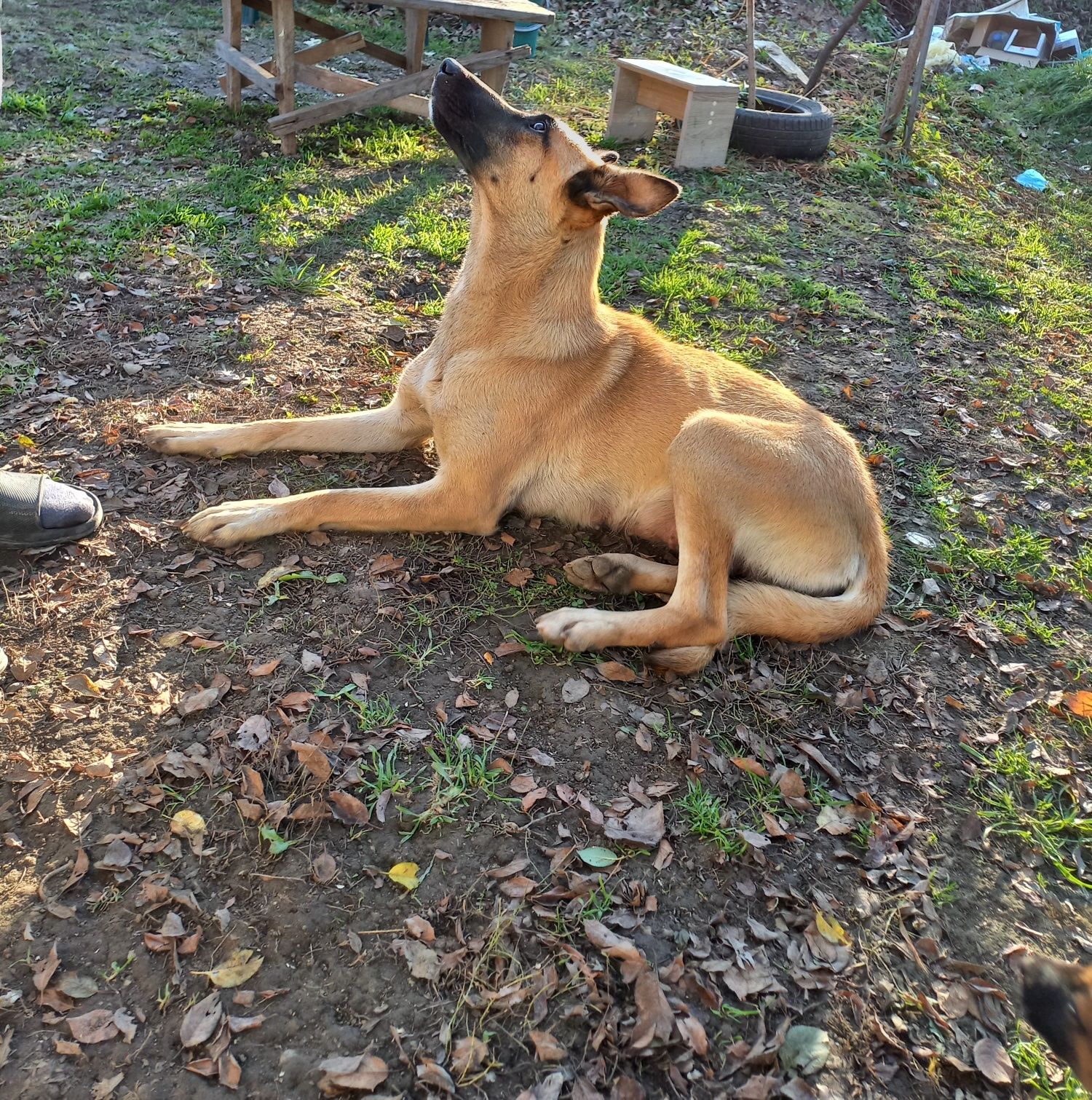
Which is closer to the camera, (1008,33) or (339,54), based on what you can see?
(339,54)

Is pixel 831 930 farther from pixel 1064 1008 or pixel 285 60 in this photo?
pixel 285 60

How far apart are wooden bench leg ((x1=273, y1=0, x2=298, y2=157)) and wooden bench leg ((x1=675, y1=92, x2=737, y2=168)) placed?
3.75 m

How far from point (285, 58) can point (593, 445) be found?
5.73m

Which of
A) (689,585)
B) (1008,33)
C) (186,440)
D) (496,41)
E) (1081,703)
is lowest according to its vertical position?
(1081,703)

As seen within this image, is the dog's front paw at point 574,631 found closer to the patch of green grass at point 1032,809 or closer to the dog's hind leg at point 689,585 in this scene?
the dog's hind leg at point 689,585

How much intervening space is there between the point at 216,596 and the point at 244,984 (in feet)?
5.19

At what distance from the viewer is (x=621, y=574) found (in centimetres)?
342

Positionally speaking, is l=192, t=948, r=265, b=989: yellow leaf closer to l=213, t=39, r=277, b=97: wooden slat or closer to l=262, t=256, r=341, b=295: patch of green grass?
l=262, t=256, r=341, b=295: patch of green grass

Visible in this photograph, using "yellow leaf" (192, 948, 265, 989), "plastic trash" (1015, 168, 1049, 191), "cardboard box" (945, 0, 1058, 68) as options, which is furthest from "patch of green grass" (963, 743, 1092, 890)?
"cardboard box" (945, 0, 1058, 68)

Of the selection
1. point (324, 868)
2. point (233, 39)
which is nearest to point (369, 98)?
point (233, 39)

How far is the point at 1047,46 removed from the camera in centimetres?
1495

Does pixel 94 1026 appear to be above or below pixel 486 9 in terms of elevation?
below

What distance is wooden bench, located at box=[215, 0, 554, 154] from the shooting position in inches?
274

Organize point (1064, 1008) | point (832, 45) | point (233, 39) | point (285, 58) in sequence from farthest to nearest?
point (832, 45), point (233, 39), point (285, 58), point (1064, 1008)
